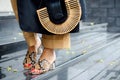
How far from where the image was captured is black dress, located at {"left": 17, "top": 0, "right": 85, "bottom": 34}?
5.86 feet

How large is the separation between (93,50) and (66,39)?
6.02ft

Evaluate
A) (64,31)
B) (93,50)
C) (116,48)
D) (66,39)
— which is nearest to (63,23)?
(64,31)

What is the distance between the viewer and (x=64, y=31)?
1841 mm

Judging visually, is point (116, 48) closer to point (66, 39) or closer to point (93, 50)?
point (93, 50)

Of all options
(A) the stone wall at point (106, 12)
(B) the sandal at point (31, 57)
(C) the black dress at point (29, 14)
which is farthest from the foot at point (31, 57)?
(A) the stone wall at point (106, 12)

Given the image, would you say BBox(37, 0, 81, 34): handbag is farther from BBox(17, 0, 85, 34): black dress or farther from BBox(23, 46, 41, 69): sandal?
BBox(23, 46, 41, 69): sandal

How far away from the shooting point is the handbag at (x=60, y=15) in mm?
1798

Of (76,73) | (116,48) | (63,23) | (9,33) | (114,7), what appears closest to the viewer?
(63,23)

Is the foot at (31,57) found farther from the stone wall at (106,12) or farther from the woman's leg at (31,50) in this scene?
the stone wall at (106,12)

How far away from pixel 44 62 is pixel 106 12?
645cm

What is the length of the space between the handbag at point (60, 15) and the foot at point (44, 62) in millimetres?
302

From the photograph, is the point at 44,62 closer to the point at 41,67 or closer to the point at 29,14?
the point at 41,67

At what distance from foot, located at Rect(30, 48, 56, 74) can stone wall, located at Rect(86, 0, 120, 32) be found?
6.31 m

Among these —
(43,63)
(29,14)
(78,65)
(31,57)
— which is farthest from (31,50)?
(78,65)
